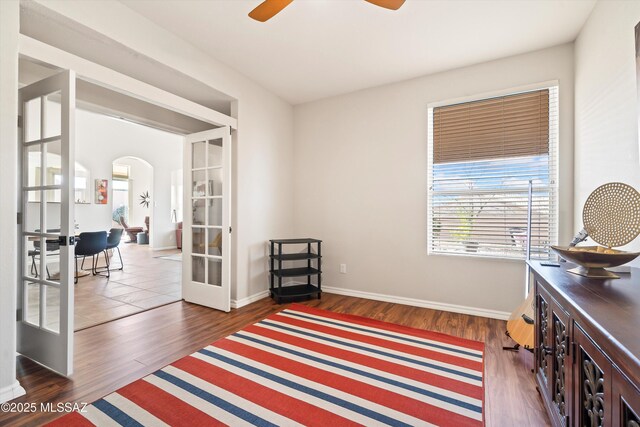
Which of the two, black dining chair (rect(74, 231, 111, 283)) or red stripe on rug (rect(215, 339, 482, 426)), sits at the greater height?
black dining chair (rect(74, 231, 111, 283))

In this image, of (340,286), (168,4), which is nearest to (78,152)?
(168,4)

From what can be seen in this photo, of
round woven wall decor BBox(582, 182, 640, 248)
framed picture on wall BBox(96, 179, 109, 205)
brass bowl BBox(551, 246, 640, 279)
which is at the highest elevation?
framed picture on wall BBox(96, 179, 109, 205)

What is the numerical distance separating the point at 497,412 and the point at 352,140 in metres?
3.11

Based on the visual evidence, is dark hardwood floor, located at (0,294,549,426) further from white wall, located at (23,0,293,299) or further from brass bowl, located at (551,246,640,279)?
brass bowl, located at (551,246,640,279)

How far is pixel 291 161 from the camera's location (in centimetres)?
429

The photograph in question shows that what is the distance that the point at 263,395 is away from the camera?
1.74 meters

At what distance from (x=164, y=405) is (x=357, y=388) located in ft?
3.76

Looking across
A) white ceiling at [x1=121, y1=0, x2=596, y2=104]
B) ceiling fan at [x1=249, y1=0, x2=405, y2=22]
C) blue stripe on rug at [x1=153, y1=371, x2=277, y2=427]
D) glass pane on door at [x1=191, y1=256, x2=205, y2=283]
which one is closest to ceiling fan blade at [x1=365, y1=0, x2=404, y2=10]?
ceiling fan at [x1=249, y1=0, x2=405, y2=22]

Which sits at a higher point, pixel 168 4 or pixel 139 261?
pixel 168 4

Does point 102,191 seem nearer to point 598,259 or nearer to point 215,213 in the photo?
point 215,213

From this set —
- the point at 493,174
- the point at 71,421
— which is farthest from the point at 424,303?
the point at 71,421

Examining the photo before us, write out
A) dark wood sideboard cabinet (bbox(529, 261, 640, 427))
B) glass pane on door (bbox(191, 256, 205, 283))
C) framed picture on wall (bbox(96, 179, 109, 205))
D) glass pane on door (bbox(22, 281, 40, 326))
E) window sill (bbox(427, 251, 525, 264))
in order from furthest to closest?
framed picture on wall (bbox(96, 179, 109, 205))
glass pane on door (bbox(191, 256, 205, 283))
window sill (bbox(427, 251, 525, 264))
glass pane on door (bbox(22, 281, 40, 326))
dark wood sideboard cabinet (bbox(529, 261, 640, 427))

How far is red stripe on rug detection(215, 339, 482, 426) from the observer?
1568mm

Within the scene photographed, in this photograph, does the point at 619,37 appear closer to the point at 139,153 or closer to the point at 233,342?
the point at 233,342
